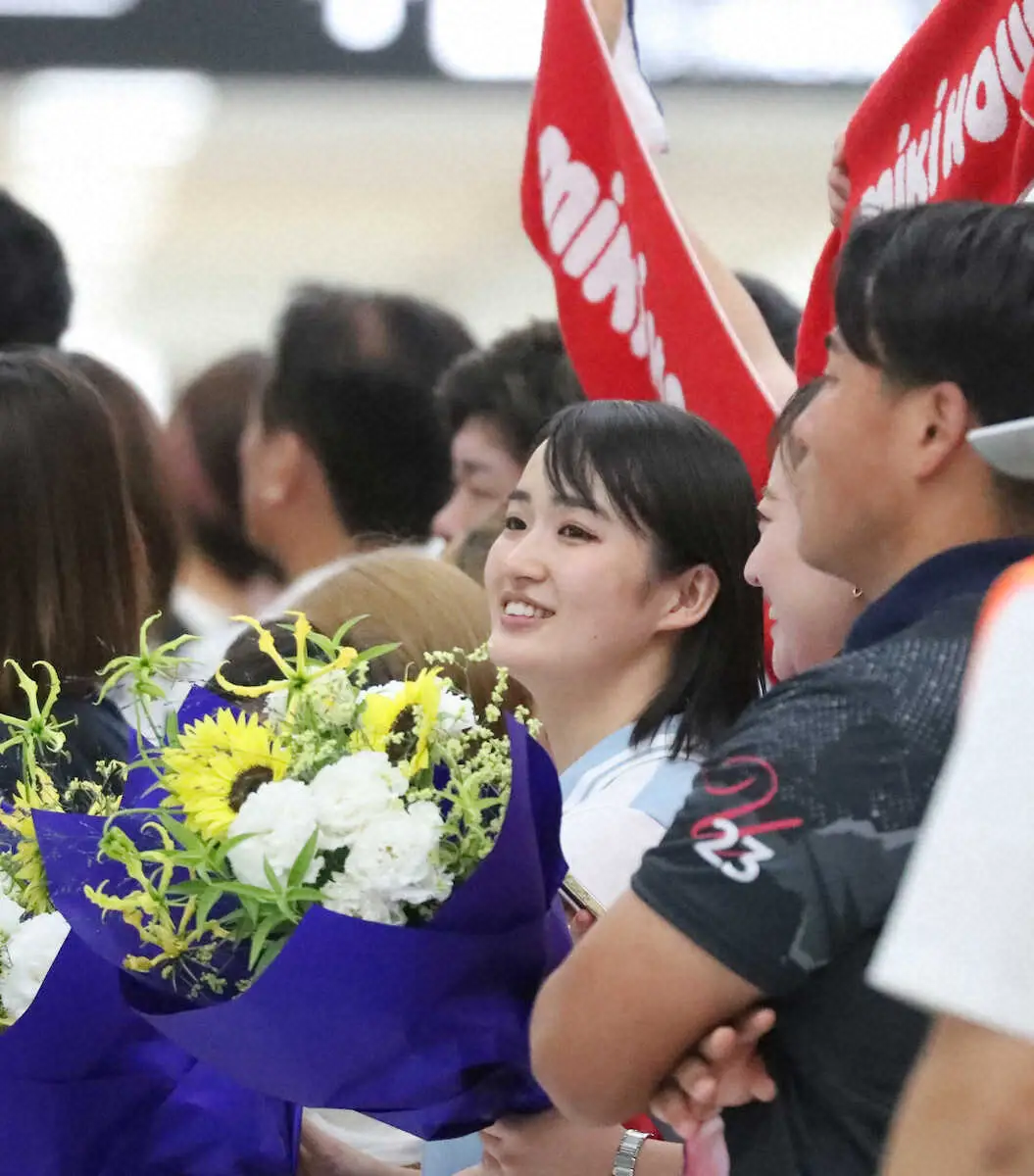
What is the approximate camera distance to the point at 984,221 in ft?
4.54

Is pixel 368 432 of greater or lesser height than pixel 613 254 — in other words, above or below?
below

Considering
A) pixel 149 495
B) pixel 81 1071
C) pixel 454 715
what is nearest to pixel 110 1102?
pixel 81 1071

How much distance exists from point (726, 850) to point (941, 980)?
414 millimetres

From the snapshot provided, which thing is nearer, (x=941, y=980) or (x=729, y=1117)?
(x=941, y=980)

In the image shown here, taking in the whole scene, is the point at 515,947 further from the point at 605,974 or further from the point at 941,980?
the point at 941,980

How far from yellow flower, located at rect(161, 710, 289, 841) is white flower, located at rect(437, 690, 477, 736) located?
122 millimetres

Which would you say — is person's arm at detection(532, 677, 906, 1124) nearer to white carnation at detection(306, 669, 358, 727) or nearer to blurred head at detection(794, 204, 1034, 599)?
blurred head at detection(794, 204, 1034, 599)

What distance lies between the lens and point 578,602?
2.04 metres

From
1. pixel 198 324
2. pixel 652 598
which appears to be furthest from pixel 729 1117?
pixel 198 324

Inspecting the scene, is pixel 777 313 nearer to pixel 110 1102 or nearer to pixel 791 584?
pixel 791 584

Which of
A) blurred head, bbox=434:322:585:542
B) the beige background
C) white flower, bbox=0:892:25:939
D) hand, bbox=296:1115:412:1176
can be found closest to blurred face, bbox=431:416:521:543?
blurred head, bbox=434:322:585:542

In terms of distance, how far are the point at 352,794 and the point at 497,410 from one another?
194cm

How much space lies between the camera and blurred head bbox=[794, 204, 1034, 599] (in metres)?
1.36

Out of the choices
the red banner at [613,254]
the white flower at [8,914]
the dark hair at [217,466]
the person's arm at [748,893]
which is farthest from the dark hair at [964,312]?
the dark hair at [217,466]
